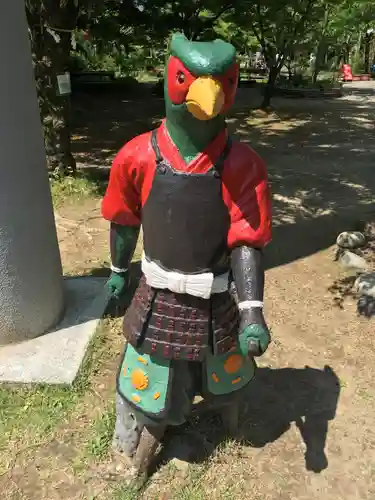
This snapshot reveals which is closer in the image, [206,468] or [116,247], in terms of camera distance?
[116,247]

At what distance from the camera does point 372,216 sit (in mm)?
6660

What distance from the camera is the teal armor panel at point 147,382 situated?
8.07 ft

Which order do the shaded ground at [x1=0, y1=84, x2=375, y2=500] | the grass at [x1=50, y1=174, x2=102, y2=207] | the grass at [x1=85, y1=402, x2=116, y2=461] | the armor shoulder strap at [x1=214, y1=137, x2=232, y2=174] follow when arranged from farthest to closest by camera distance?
the grass at [x1=50, y1=174, x2=102, y2=207]
the grass at [x1=85, y1=402, x2=116, y2=461]
the shaded ground at [x1=0, y1=84, x2=375, y2=500]
the armor shoulder strap at [x1=214, y1=137, x2=232, y2=174]

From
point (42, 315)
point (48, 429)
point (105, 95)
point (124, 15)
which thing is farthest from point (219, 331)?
point (105, 95)

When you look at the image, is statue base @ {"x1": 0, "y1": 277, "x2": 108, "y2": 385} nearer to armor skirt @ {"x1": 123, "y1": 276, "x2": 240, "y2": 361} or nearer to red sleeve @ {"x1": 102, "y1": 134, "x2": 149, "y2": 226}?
armor skirt @ {"x1": 123, "y1": 276, "x2": 240, "y2": 361}

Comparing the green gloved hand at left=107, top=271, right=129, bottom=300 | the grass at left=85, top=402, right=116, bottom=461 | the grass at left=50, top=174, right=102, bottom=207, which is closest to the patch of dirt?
the grass at left=50, top=174, right=102, bottom=207

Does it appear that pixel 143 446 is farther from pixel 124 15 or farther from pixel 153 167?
pixel 124 15

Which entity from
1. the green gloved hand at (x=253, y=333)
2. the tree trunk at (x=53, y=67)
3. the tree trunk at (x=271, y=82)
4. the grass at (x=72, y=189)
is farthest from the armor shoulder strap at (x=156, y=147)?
the tree trunk at (x=271, y=82)

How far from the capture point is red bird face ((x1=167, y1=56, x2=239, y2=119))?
6.12 ft

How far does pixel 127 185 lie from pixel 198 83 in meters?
0.59

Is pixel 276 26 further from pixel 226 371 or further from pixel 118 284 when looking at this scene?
pixel 226 371

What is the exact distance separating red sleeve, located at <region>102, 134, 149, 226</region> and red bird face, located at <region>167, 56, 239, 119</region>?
299 millimetres

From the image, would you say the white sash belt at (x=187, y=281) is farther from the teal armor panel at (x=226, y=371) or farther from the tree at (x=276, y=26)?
the tree at (x=276, y=26)

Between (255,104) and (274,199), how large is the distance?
30.1ft
